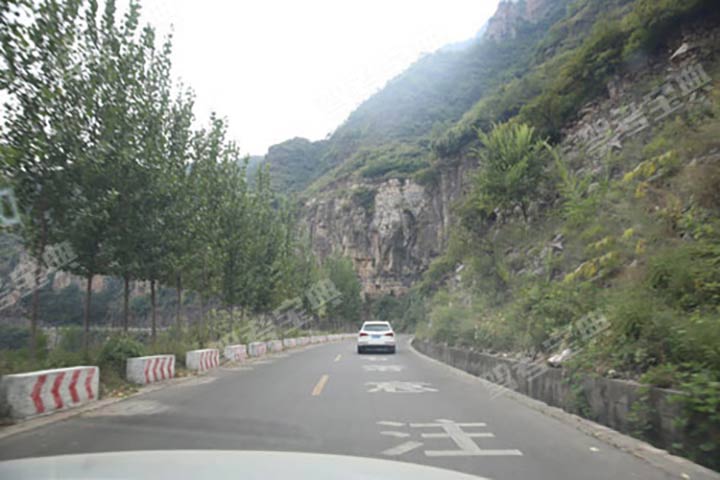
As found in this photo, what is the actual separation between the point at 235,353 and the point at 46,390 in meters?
13.6

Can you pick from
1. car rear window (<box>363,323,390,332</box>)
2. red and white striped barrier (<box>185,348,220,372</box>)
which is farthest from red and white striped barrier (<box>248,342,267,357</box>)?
red and white striped barrier (<box>185,348,220,372</box>)

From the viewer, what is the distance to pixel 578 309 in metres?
9.68

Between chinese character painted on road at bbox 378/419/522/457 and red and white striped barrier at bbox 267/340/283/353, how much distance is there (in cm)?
2319

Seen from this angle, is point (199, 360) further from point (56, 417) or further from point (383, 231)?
point (383, 231)

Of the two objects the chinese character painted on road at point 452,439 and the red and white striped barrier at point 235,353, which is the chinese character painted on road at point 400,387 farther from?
the red and white striped barrier at point 235,353

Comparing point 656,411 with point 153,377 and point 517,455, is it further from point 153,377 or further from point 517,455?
point 153,377

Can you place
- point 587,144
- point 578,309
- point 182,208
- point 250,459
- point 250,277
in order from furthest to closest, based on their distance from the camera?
point 250,277 → point 587,144 → point 182,208 → point 578,309 → point 250,459

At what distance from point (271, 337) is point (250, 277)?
6949 mm

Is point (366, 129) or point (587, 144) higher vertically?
point (366, 129)

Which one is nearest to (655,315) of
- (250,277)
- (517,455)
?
(517,455)

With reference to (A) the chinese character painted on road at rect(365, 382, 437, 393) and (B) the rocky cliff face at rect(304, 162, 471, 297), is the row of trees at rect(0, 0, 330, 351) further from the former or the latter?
(B) the rocky cliff face at rect(304, 162, 471, 297)

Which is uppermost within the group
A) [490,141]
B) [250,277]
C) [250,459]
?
[490,141]

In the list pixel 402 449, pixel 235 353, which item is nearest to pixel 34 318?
pixel 402 449

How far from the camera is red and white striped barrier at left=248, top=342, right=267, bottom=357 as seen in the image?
25.0 m
